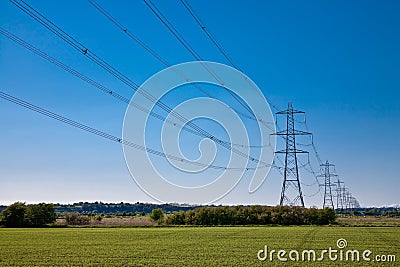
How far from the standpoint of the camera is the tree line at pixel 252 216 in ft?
301

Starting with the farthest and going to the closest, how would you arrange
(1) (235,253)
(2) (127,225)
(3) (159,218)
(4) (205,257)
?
(3) (159,218), (2) (127,225), (1) (235,253), (4) (205,257)

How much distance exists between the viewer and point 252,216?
9394 cm

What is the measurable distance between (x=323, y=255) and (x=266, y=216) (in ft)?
203

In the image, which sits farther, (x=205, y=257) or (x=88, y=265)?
Result: (x=205, y=257)

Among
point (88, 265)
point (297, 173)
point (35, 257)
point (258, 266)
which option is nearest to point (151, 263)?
point (88, 265)

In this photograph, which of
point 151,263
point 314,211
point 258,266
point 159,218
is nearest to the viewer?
point 258,266

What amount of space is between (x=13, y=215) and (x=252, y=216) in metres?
43.5

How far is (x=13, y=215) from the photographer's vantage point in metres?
88.5

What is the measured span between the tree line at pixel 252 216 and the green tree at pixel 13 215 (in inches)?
1052

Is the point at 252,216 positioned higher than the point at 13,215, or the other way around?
the point at 252,216

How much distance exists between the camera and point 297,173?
211 ft

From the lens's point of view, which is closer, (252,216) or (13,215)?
(13,215)

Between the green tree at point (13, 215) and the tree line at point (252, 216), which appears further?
the tree line at point (252, 216)

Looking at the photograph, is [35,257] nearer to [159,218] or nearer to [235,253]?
[235,253]
